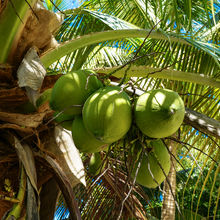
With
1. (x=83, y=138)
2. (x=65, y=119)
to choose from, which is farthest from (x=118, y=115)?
(x=65, y=119)

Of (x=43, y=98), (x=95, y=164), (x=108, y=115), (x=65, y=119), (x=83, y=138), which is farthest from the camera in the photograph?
(x=43, y=98)

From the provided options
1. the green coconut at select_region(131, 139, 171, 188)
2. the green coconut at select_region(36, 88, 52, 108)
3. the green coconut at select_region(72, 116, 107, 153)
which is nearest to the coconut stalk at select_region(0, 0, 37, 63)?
the green coconut at select_region(36, 88, 52, 108)

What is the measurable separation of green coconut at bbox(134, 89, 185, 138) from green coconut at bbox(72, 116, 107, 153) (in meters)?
0.15

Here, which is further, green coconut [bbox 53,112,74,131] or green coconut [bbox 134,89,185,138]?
green coconut [bbox 53,112,74,131]

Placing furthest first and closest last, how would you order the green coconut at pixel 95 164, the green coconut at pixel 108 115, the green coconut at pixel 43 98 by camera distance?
1. the green coconut at pixel 43 98
2. the green coconut at pixel 95 164
3. the green coconut at pixel 108 115

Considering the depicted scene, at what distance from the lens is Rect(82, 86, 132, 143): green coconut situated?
0.76m

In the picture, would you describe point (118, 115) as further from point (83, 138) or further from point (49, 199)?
point (49, 199)

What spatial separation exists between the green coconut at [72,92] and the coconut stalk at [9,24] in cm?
65

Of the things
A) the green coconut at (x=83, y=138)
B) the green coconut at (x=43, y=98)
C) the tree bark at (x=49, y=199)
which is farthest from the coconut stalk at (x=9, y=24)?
the green coconut at (x=83, y=138)

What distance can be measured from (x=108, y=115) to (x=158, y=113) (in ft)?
0.39

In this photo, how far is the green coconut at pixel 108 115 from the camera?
76cm

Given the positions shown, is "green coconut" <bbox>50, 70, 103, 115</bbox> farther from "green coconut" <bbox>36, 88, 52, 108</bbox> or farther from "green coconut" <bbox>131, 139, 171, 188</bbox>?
"green coconut" <bbox>36, 88, 52, 108</bbox>

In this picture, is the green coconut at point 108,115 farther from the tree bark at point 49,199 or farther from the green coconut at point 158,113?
the tree bark at point 49,199

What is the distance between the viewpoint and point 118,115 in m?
0.76
